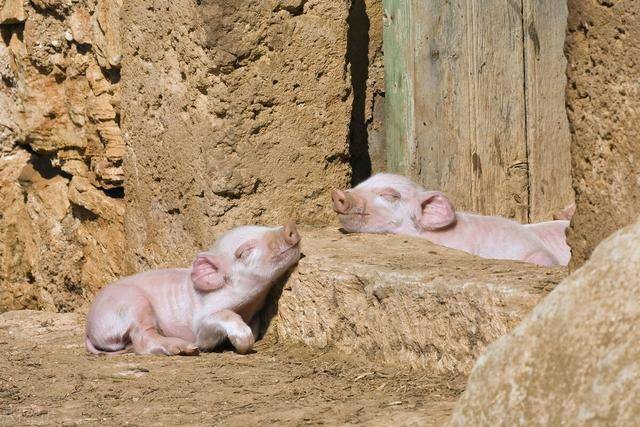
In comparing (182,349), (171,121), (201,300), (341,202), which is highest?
(171,121)

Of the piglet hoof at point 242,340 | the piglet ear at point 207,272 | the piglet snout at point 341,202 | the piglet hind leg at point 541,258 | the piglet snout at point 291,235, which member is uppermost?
the piglet snout at point 341,202

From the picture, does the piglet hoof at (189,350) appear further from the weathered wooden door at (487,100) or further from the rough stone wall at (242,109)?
the weathered wooden door at (487,100)

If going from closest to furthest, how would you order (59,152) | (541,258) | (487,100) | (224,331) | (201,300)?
(224,331) < (541,258) < (201,300) < (487,100) < (59,152)

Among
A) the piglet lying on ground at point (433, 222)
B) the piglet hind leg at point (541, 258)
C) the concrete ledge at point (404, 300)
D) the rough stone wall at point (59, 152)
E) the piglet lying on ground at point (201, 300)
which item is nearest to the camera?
the concrete ledge at point (404, 300)

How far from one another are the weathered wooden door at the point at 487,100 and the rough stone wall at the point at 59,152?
5.17 feet

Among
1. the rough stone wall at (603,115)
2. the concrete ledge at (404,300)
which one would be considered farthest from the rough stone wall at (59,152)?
the rough stone wall at (603,115)

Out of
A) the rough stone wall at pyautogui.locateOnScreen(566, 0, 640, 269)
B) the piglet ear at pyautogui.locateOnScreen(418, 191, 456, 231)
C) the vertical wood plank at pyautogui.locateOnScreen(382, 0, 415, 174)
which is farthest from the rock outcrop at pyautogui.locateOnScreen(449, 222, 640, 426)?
the vertical wood plank at pyautogui.locateOnScreen(382, 0, 415, 174)

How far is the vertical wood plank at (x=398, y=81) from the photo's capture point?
250 inches

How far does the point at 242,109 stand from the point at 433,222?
1.01m

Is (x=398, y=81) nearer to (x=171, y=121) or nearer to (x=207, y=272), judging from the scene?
(x=171, y=121)

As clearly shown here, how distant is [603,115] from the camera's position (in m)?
3.79

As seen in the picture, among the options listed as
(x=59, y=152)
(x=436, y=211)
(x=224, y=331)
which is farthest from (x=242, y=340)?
(x=59, y=152)

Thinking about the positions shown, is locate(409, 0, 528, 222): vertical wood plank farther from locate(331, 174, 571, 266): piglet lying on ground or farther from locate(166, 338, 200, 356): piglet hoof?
locate(166, 338, 200, 356): piglet hoof

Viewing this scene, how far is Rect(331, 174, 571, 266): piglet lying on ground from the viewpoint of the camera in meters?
5.85
